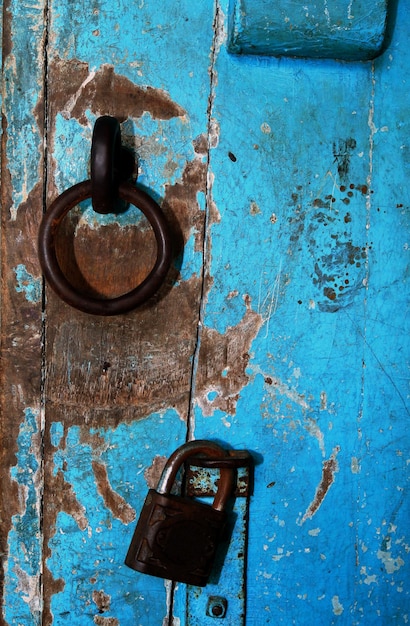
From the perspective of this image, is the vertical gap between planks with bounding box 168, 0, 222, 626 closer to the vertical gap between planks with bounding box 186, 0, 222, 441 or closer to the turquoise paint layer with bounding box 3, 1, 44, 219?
the vertical gap between planks with bounding box 186, 0, 222, 441

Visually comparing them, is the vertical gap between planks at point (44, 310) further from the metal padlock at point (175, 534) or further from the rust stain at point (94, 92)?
the metal padlock at point (175, 534)

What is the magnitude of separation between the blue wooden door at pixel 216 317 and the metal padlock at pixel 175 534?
0.05m

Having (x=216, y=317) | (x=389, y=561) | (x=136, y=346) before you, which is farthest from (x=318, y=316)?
(x=389, y=561)

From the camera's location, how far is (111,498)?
2.75ft

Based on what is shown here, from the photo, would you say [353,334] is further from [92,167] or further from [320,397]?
[92,167]

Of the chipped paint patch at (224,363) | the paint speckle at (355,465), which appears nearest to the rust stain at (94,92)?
the chipped paint patch at (224,363)

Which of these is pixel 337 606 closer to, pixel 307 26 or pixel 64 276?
pixel 64 276

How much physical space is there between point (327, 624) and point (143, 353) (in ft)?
1.47

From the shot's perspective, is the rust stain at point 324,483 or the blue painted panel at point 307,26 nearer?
the blue painted panel at point 307,26

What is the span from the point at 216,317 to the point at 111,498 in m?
0.27

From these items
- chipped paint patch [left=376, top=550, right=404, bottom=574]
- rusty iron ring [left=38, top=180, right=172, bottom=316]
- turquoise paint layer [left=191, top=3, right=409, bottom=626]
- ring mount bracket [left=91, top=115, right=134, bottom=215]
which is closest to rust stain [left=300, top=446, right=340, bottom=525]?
turquoise paint layer [left=191, top=3, right=409, bottom=626]

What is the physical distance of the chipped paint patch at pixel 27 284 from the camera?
2.64ft

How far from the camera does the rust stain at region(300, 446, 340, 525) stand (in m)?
0.85

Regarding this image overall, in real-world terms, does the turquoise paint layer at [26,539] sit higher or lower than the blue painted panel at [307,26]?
lower
